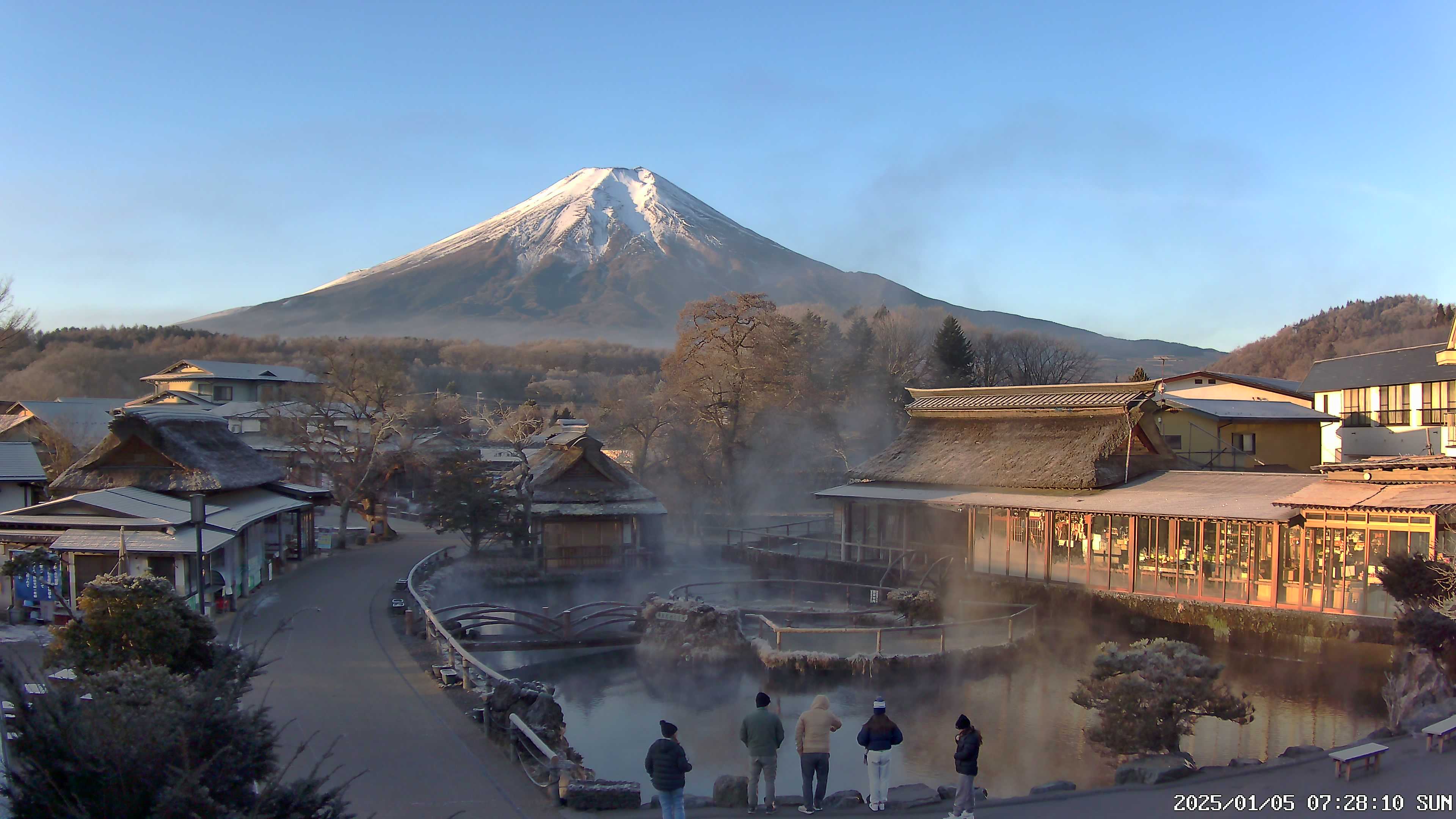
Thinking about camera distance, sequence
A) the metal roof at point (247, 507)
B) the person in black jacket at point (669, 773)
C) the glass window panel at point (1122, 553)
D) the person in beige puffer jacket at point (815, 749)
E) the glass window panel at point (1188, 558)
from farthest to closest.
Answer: the metal roof at point (247, 507) < the glass window panel at point (1122, 553) < the glass window panel at point (1188, 558) < the person in beige puffer jacket at point (815, 749) < the person in black jacket at point (669, 773)

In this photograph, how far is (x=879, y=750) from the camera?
8.16 m

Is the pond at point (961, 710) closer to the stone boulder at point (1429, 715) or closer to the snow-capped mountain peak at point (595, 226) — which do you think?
the stone boulder at point (1429, 715)

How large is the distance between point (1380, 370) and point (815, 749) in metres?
35.0

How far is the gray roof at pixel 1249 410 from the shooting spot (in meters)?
27.1

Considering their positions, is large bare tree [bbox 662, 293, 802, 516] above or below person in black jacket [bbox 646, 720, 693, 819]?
above

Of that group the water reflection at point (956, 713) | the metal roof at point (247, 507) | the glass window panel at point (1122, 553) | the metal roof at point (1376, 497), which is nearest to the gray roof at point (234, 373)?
the metal roof at point (247, 507)

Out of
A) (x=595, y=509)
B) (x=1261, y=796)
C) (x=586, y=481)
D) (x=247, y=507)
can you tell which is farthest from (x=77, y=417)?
(x=1261, y=796)

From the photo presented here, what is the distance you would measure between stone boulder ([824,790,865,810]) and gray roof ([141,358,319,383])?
1858 inches

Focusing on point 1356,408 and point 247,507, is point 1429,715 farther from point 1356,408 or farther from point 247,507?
Result: point 1356,408

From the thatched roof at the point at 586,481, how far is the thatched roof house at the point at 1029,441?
634cm

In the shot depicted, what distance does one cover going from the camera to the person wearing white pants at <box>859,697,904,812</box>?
8.17m

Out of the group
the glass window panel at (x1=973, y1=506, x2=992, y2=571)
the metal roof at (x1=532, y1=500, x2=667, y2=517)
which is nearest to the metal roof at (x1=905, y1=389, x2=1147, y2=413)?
the glass window panel at (x1=973, y1=506, x2=992, y2=571)

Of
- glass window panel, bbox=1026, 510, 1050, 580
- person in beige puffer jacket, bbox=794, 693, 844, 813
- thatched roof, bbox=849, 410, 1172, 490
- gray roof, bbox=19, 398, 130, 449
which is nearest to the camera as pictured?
person in beige puffer jacket, bbox=794, 693, 844, 813

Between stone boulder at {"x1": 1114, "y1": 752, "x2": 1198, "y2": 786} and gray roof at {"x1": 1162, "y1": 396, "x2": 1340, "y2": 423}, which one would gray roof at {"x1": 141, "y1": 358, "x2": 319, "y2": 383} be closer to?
gray roof at {"x1": 1162, "y1": 396, "x2": 1340, "y2": 423}
